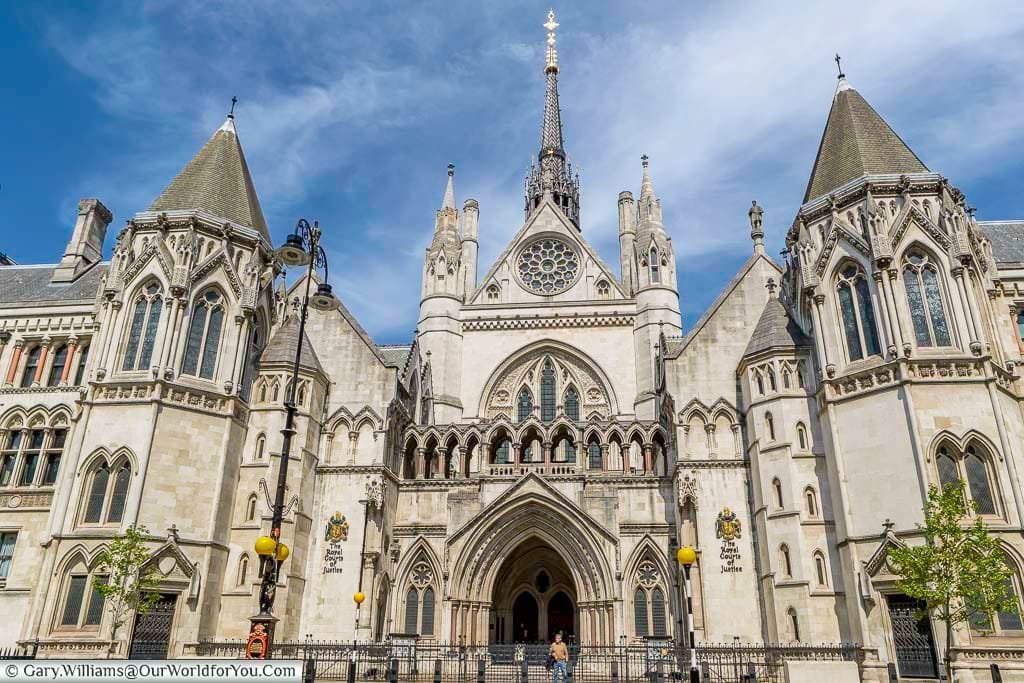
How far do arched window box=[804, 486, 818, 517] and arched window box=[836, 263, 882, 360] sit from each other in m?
4.32

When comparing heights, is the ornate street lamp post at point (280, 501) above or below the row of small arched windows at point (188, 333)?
below

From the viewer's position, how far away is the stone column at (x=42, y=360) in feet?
92.4

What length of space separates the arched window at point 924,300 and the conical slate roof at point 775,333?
12.1 feet

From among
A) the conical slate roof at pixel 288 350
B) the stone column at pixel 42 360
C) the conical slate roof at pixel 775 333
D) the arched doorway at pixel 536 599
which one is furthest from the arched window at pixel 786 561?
the stone column at pixel 42 360

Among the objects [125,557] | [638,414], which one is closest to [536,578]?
[638,414]

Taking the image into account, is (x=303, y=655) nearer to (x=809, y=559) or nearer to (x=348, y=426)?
(x=348, y=426)

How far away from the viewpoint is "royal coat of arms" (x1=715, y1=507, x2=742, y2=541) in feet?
80.5

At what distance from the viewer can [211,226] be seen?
26.0 metres

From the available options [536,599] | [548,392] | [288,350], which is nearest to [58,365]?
[288,350]

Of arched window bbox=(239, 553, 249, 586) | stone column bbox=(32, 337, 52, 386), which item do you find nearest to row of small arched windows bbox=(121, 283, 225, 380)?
arched window bbox=(239, 553, 249, 586)

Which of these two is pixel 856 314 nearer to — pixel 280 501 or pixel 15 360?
pixel 280 501

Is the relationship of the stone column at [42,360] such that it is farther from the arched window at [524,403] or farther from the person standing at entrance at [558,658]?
the person standing at entrance at [558,658]

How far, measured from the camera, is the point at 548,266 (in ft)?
131

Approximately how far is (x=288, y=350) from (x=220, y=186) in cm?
655
